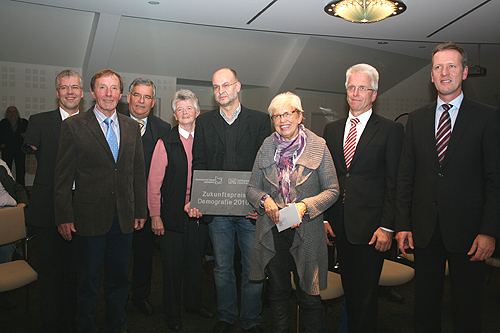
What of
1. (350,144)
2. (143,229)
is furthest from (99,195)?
(350,144)

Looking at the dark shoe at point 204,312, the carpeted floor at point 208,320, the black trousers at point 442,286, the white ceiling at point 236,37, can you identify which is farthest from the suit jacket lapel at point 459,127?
the white ceiling at point 236,37

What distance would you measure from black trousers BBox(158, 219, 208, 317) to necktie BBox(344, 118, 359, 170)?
4.12 ft

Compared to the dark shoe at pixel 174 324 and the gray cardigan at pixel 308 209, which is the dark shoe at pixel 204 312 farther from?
the gray cardigan at pixel 308 209

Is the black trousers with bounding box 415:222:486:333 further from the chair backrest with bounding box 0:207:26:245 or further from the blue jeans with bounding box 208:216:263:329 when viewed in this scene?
the chair backrest with bounding box 0:207:26:245

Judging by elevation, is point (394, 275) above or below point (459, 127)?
below

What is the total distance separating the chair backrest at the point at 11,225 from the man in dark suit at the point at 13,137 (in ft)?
16.5

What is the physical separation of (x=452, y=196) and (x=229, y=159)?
56.4 inches

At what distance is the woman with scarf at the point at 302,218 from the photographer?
2207mm

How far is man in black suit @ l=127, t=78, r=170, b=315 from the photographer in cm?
312

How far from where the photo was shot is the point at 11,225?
10.1 feet

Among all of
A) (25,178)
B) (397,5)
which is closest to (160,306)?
(397,5)

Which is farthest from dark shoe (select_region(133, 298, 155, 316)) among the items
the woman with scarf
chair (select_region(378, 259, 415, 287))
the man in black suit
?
chair (select_region(378, 259, 415, 287))

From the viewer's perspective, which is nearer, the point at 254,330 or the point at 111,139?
the point at 111,139

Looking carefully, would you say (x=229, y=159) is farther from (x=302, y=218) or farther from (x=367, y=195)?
(x=367, y=195)
